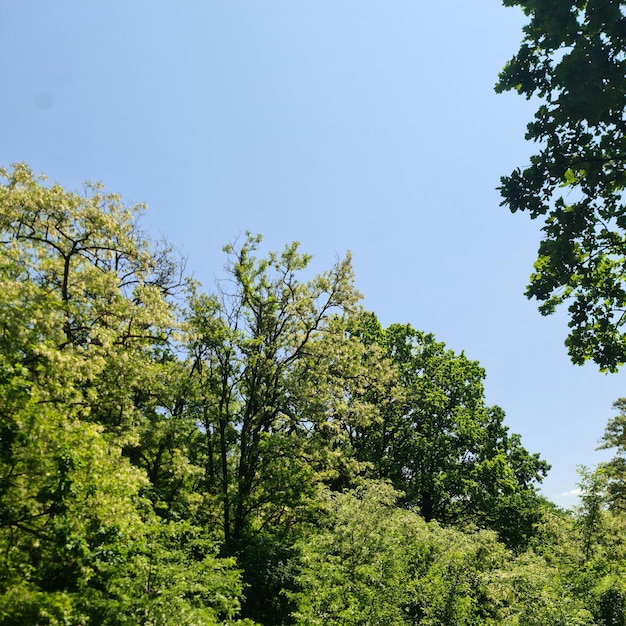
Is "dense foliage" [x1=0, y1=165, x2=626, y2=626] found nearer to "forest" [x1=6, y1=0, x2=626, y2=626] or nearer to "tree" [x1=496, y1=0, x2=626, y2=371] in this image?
"forest" [x1=6, y1=0, x2=626, y2=626]

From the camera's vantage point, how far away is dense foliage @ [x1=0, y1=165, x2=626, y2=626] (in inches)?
293

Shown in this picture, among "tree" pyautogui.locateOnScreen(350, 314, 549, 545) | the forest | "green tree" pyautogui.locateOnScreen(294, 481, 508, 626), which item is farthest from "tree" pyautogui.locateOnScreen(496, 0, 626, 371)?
"tree" pyautogui.locateOnScreen(350, 314, 549, 545)

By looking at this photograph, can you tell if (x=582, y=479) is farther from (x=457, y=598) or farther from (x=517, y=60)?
(x=517, y=60)

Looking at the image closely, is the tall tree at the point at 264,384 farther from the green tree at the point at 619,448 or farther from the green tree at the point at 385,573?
the green tree at the point at 619,448

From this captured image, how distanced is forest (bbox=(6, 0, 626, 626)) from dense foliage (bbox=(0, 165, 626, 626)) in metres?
0.08

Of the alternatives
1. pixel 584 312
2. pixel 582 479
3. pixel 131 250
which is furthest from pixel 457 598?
pixel 131 250

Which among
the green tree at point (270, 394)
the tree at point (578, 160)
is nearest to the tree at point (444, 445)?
the green tree at point (270, 394)

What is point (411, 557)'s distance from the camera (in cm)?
1387

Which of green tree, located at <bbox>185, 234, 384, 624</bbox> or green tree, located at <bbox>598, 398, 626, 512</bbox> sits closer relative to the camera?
green tree, located at <bbox>185, 234, 384, 624</bbox>

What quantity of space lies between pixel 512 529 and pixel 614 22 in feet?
85.4

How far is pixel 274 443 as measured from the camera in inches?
692

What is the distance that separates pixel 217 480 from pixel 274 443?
3307mm

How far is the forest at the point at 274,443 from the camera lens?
24.2 feet

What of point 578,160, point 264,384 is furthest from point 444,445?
point 578,160
